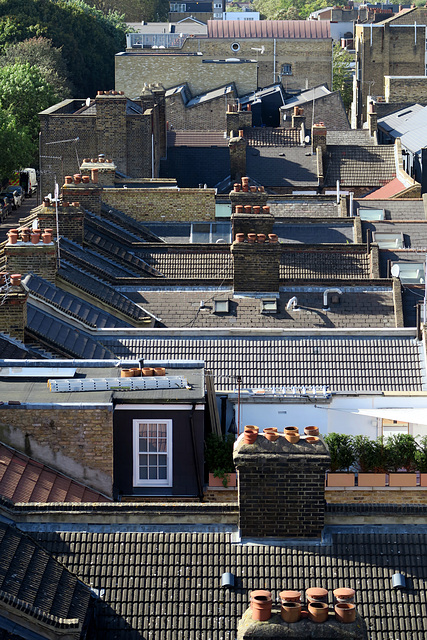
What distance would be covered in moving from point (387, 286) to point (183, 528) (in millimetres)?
19964

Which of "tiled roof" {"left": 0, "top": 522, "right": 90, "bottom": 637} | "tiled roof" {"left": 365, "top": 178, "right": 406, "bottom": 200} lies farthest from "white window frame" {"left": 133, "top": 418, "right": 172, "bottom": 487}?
"tiled roof" {"left": 365, "top": 178, "right": 406, "bottom": 200}

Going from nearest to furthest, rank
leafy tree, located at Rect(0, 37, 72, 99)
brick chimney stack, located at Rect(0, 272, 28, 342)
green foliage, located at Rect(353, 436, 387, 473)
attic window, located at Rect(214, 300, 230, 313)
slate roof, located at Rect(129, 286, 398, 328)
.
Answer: green foliage, located at Rect(353, 436, 387, 473) → brick chimney stack, located at Rect(0, 272, 28, 342) → slate roof, located at Rect(129, 286, 398, 328) → attic window, located at Rect(214, 300, 230, 313) → leafy tree, located at Rect(0, 37, 72, 99)

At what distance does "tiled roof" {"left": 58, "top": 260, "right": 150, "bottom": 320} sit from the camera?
109 feet

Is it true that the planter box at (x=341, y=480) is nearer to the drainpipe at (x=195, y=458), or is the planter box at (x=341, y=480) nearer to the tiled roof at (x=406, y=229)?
the drainpipe at (x=195, y=458)

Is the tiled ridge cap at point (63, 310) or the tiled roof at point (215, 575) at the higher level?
the tiled ridge cap at point (63, 310)

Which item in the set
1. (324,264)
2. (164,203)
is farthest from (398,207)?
(324,264)

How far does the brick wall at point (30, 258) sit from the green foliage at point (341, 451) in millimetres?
11700

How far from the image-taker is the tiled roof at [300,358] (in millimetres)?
27344

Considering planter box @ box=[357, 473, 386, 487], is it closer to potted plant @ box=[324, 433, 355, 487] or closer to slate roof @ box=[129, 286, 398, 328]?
potted plant @ box=[324, 433, 355, 487]

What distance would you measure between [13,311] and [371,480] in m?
8.71

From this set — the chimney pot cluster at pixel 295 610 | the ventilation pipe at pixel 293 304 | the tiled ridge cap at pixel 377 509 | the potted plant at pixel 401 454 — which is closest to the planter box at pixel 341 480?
the potted plant at pixel 401 454

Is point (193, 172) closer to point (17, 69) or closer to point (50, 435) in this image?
point (17, 69)

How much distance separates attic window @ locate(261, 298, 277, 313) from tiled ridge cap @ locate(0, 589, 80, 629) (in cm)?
1926

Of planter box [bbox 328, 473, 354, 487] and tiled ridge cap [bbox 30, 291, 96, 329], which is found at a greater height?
tiled ridge cap [bbox 30, 291, 96, 329]
